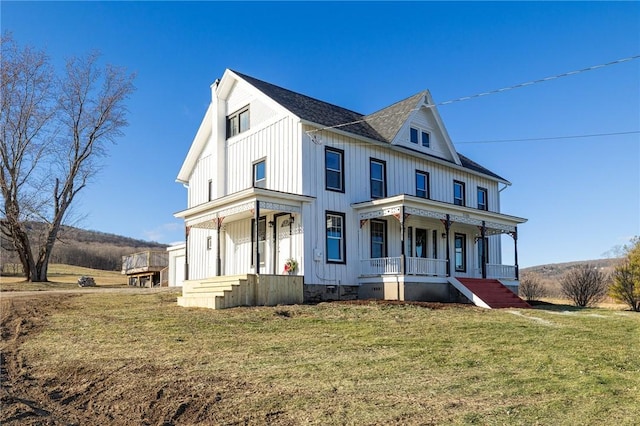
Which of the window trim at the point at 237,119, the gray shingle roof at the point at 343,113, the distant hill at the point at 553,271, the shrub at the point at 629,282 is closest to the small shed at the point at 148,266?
the window trim at the point at 237,119

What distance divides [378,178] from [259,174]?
4456 millimetres

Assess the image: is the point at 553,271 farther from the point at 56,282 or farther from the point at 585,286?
the point at 56,282

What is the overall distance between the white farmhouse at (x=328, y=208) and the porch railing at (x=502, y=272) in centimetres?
6

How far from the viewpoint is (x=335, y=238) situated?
18812 mm

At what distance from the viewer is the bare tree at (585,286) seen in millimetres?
29109

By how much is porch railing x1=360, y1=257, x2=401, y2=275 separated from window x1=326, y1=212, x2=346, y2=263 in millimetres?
834

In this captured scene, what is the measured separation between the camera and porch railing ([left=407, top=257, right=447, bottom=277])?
18391mm

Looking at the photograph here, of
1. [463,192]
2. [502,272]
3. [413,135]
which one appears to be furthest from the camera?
[463,192]

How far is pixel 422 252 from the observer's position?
21.8 metres

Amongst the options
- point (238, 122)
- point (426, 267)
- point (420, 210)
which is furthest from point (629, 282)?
point (238, 122)

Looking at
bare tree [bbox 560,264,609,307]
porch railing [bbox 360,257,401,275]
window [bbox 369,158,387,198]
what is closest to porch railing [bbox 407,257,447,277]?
porch railing [bbox 360,257,401,275]

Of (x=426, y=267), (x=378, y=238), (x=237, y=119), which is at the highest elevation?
(x=237, y=119)

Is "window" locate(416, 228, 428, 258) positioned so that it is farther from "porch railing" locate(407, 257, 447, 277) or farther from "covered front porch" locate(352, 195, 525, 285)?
"porch railing" locate(407, 257, 447, 277)

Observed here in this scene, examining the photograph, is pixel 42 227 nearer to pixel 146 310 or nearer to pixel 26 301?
pixel 26 301
